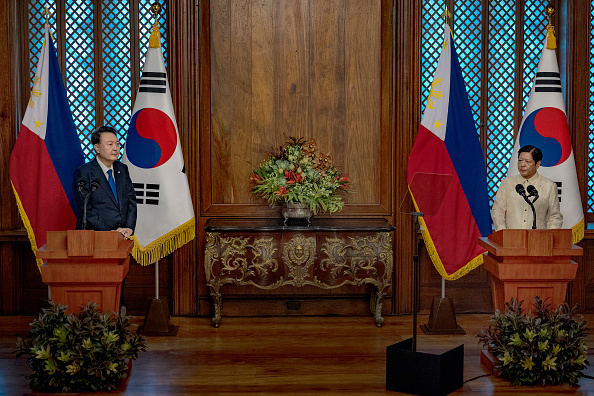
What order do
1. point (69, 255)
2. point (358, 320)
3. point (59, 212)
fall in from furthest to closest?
point (358, 320) → point (59, 212) → point (69, 255)

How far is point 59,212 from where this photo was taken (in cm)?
502

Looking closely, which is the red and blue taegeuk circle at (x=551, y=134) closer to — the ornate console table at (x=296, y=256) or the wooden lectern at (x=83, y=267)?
the ornate console table at (x=296, y=256)

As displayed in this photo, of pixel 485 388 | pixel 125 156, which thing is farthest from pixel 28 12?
pixel 485 388

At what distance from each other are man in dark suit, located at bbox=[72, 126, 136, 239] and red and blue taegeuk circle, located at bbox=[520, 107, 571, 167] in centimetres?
312

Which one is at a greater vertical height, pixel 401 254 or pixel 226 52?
pixel 226 52

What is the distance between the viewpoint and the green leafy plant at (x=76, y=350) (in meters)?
3.64

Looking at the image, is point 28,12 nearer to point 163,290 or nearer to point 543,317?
point 163,290

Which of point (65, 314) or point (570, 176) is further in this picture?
point (570, 176)

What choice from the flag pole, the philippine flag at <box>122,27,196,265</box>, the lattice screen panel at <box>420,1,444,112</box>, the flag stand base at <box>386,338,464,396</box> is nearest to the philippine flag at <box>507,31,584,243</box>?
the lattice screen panel at <box>420,1,444,112</box>

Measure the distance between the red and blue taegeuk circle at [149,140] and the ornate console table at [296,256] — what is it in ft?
2.17

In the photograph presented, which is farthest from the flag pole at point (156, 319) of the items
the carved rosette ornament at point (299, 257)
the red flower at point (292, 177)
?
the red flower at point (292, 177)

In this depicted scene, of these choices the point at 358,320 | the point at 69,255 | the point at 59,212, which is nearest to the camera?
the point at 69,255

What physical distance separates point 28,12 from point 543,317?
456 centimetres

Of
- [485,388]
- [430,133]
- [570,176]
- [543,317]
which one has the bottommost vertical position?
[485,388]
